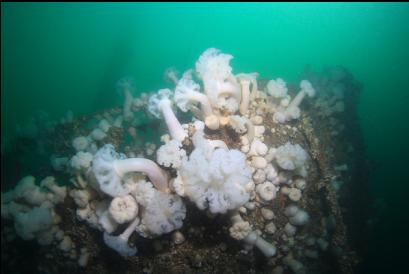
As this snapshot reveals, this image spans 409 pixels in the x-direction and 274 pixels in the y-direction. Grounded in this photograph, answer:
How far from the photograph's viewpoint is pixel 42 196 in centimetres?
424

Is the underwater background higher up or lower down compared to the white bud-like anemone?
higher up

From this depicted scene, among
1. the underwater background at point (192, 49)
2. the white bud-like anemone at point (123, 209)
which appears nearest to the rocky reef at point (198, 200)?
the white bud-like anemone at point (123, 209)

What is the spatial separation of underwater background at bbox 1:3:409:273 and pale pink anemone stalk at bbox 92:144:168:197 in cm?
2185

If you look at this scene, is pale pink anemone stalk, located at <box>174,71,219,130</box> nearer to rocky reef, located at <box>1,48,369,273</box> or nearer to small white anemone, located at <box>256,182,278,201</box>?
rocky reef, located at <box>1,48,369,273</box>

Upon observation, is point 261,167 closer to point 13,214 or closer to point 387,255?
point 13,214

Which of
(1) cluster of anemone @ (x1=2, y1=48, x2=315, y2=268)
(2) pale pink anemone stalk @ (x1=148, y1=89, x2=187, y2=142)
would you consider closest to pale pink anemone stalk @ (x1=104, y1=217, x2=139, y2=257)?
(1) cluster of anemone @ (x1=2, y1=48, x2=315, y2=268)

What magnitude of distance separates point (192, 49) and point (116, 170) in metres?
57.4

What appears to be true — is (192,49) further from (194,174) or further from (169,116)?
(194,174)

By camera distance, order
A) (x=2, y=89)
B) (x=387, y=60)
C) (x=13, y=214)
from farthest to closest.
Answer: (x=2, y=89) < (x=387, y=60) < (x=13, y=214)

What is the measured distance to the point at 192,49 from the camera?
58.0 m

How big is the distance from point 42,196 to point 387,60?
44.6 meters

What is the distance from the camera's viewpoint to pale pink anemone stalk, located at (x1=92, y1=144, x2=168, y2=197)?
11.9 ft

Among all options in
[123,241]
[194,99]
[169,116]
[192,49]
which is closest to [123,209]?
[123,241]

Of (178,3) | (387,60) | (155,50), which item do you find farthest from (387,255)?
(178,3)
